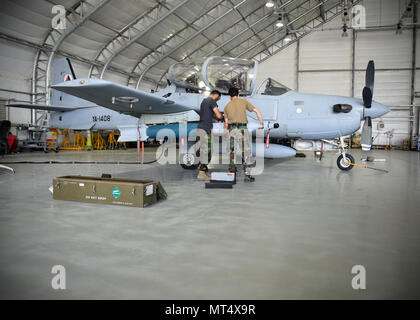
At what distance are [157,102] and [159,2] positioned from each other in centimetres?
1105

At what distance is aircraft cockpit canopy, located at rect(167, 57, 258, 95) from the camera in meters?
6.68

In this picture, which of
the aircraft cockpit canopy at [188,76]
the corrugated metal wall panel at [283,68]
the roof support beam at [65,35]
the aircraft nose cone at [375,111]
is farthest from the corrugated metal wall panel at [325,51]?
the aircraft cockpit canopy at [188,76]

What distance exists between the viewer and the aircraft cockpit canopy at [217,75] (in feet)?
21.9

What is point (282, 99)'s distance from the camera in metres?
6.73

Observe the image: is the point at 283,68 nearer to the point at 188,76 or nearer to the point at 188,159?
the point at 188,76

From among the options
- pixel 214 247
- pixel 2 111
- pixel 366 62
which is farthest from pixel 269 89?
pixel 366 62

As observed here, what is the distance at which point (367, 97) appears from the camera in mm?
6020

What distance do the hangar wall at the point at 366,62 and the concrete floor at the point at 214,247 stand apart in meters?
21.9

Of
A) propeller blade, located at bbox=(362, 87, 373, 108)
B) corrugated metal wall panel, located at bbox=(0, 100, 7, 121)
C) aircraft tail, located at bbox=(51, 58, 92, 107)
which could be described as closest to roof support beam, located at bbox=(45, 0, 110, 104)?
corrugated metal wall panel, located at bbox=(0, 100, 7, 121)

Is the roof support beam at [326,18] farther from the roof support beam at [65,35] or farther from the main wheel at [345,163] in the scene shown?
the main wheel at [345,163]

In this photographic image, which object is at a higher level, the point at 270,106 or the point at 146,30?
the point at 146,30

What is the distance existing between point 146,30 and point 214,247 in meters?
16.1
